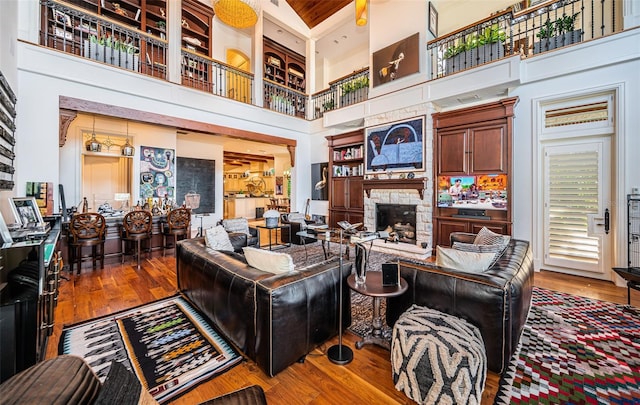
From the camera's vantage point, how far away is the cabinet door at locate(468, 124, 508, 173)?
14.5 ft

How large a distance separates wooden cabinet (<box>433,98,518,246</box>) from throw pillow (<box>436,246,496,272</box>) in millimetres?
2971

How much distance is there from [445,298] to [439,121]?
13.9 feet

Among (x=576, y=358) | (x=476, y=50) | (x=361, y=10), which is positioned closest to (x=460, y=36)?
(x=476, y=50)

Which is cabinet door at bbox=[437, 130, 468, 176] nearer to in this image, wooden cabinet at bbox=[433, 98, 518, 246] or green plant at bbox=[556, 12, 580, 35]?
wooden cabinet at bbox=[433, 98, 518, 246]

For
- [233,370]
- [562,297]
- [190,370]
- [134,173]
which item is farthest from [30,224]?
[562,297]

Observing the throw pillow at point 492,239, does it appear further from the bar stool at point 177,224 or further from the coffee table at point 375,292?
the bar stool at point 177,224

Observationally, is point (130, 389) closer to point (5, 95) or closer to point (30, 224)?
point (30, 224)

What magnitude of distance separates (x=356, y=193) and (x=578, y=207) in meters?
4.12

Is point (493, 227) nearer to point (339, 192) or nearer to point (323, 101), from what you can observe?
point (339, 192)

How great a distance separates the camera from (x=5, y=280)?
1403 mm

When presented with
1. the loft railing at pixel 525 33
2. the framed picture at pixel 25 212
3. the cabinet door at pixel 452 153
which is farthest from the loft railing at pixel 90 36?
the cabinet door at pixel 452 153

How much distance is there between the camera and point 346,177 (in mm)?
6828

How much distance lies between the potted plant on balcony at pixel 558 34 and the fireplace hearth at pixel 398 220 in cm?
343

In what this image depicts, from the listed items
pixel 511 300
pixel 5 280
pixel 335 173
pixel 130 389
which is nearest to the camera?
pixel 130 389
